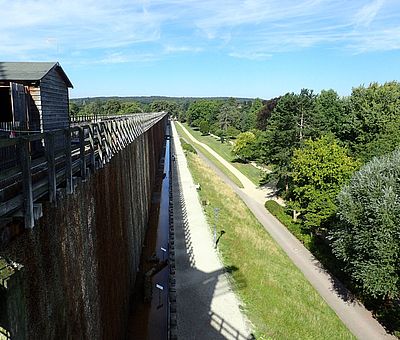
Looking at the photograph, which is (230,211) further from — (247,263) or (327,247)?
(247,263)

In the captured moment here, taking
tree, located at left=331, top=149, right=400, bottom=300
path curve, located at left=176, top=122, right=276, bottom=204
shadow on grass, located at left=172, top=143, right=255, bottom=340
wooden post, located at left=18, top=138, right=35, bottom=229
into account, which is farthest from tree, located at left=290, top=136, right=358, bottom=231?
wooden post, located at left=18, top=138, right=35, bottom=229

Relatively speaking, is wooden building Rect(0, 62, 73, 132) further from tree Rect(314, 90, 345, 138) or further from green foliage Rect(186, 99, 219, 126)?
green foliage Rect(186, 99, 219, 126)

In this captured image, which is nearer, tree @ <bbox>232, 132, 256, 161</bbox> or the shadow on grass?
the shadow on grass

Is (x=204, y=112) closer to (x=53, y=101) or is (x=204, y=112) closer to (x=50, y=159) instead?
(x=53, y=101)

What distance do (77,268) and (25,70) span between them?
34.5 feet

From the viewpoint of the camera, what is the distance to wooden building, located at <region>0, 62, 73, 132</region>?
13.2m

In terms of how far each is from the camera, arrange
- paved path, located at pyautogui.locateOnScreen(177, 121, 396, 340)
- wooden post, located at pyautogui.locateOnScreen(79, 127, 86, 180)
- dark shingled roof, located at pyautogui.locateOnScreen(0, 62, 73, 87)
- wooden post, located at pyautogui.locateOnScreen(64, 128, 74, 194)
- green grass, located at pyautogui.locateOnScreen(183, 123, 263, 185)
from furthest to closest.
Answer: green grass, located at pyautogui.locateOnScreen(183, 123, 263, 185) < paved path, located at pyautogui.locateOnScreen(177, 121, 396, 340) < dark shingled roof, located at pyautogui.locateOnScreen(0, 62, 73, 87) < wooden post, located at pyautogui.locateOnScreen(79, 127, 86, 180) < wooden post, located at pyautogui.locateOnScreen(64, 128, 74, 194)

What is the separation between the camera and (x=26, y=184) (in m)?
4.68

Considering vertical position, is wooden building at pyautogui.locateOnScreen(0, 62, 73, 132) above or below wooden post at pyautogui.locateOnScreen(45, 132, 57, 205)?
above

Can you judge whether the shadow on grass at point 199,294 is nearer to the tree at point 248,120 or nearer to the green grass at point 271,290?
the green grass at point 271,290

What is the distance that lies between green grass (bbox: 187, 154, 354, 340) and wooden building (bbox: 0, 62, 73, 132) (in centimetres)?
1012

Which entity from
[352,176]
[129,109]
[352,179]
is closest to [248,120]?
[129,109]

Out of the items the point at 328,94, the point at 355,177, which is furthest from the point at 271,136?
the point at 328,94

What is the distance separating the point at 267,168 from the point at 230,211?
27.7 m
